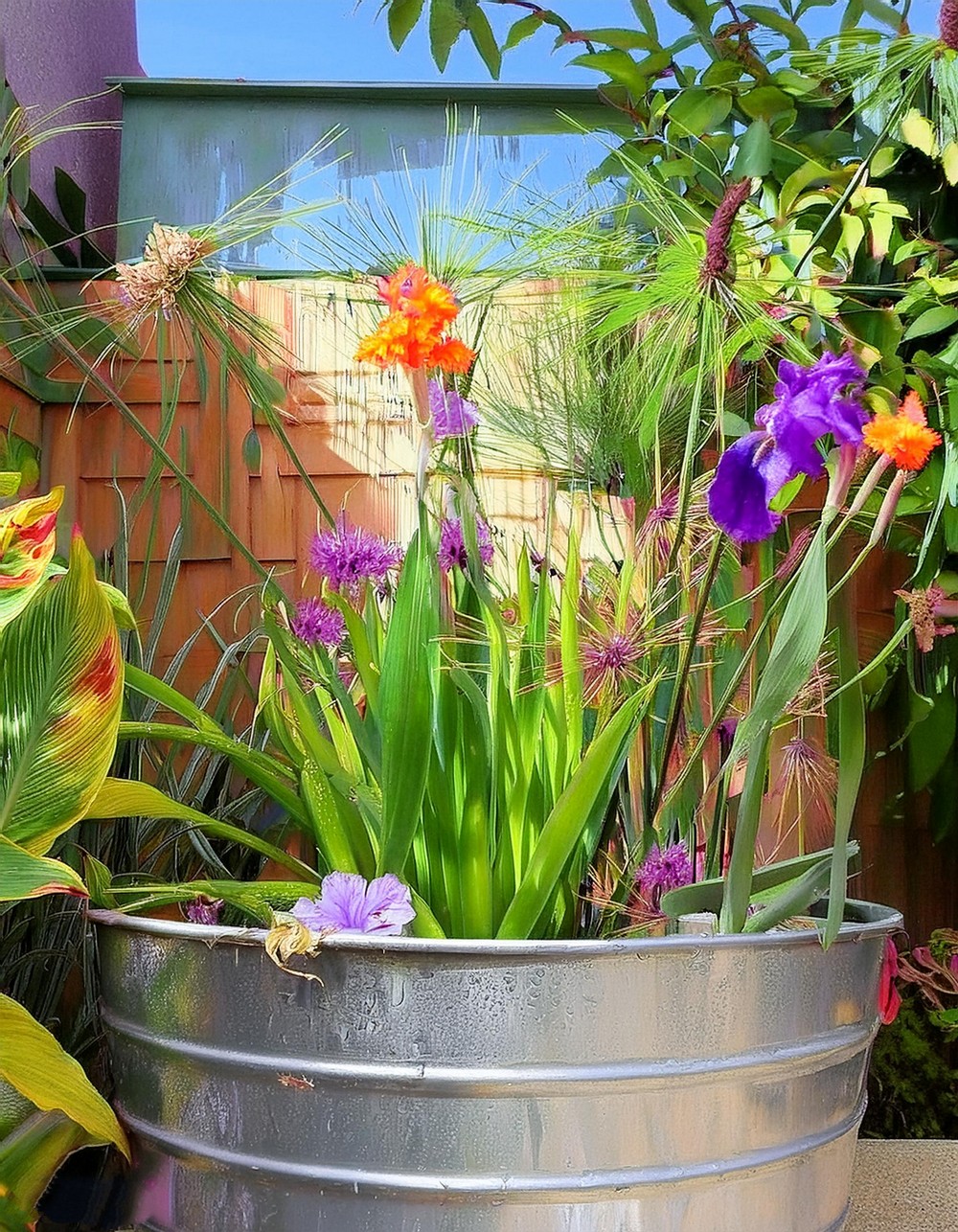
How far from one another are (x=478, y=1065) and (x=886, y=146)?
922 millimetres

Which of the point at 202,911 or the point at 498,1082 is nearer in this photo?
the point at 498,1082

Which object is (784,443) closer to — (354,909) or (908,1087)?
(354,909)

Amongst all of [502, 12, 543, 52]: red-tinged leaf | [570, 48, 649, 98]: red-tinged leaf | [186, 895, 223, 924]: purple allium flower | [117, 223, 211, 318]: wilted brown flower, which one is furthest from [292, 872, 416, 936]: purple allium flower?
[502, 12, 543, 52]: red-tinged leaf

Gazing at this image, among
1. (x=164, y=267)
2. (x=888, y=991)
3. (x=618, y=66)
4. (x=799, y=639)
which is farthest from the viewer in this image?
(x=618, y=66)

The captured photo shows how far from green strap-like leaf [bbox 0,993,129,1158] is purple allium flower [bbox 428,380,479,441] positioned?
0.35 meters

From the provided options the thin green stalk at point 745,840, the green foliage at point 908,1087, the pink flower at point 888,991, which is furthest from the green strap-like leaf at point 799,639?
the green foliage at point 908,1087

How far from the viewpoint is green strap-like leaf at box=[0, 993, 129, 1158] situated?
1.55 feet

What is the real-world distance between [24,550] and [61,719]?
0.29 ft

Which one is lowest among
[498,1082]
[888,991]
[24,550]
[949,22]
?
[888,991]

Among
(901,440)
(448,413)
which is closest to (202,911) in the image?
(448,413)

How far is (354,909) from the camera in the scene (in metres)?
0.47

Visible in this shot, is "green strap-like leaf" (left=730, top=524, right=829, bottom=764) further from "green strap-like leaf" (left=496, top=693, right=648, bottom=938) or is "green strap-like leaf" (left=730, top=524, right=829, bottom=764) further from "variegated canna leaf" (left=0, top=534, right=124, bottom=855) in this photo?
"variegated canna leaf" (left=0, top=534, right=124, bottom=855)

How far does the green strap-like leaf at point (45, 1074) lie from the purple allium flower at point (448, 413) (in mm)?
354

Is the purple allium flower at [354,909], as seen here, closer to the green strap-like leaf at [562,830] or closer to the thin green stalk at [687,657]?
the green strap-like leaf at [562,830]
